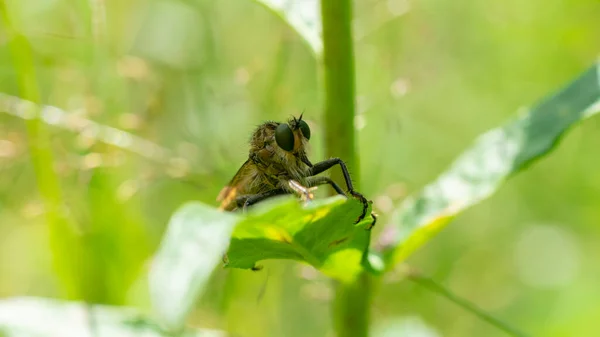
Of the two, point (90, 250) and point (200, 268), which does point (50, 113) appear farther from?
point (200, 268)

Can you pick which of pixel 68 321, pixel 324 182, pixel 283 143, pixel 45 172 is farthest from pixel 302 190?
pixel 45 172

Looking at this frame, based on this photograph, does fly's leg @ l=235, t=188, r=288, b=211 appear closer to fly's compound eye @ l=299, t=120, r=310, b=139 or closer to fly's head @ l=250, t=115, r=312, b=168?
fly's head @ l=250, t=115, r=312, b=168

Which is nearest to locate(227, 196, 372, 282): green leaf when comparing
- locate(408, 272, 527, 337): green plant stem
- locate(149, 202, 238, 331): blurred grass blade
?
locate(149, 202, 238, 331): blurred grass blade

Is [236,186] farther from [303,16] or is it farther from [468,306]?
[468,306]

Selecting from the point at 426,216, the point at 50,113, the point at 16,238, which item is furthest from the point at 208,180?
the point at 16,238

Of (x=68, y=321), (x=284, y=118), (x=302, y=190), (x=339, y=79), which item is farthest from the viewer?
(x=284, y=118)

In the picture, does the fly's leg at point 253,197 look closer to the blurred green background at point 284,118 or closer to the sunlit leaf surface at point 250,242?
the blurred green background at point 284,118
